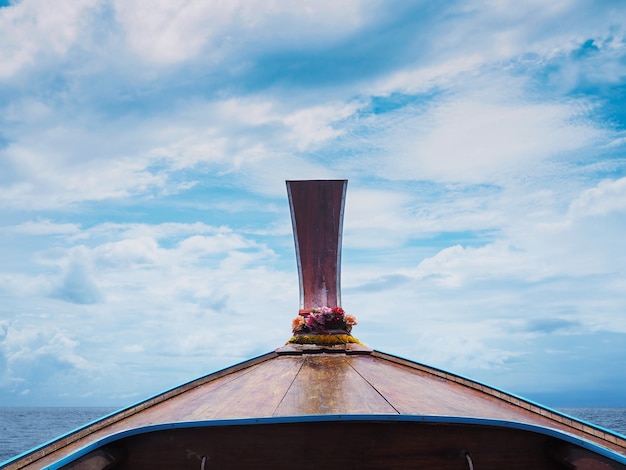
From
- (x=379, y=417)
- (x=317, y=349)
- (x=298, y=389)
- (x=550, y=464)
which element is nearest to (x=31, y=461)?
(x=298, y=389)

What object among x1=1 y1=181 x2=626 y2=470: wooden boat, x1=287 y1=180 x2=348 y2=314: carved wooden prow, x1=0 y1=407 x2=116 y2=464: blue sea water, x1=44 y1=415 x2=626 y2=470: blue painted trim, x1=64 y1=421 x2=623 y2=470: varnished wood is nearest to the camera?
x1=44 y1=415 x2=626 y2=470: blue painted trim

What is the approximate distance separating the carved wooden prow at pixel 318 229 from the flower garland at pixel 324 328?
1337 mm

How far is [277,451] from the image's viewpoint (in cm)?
436

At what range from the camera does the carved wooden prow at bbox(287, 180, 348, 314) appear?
28.5ft

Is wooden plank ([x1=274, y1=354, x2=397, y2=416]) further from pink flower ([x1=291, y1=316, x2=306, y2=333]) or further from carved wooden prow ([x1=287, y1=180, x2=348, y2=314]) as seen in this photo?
→ carved wooden prow ([x1=287, y1=180, x2=348, y2=314])

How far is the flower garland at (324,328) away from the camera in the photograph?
23.1 feet

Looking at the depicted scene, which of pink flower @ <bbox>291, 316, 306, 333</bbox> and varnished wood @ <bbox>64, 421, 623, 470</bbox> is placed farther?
pink flower @ <bbox>291, 316, 306, 333</bbox>

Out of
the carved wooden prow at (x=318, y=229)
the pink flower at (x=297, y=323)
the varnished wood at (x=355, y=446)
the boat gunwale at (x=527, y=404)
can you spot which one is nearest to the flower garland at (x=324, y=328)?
the pink flower at (x=297, y=323)

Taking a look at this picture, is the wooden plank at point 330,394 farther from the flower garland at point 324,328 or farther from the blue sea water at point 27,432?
the blue sea water at point 27,432

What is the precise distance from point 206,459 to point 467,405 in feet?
6.27

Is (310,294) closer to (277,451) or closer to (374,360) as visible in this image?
(374,360)

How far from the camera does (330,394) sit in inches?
185

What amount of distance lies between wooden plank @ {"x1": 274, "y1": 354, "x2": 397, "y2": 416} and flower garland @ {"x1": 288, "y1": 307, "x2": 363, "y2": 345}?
100 centimetres

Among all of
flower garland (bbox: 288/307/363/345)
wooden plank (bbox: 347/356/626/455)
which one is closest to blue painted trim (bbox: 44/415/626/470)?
wooden plank (bbox: 347/356/626/455)
